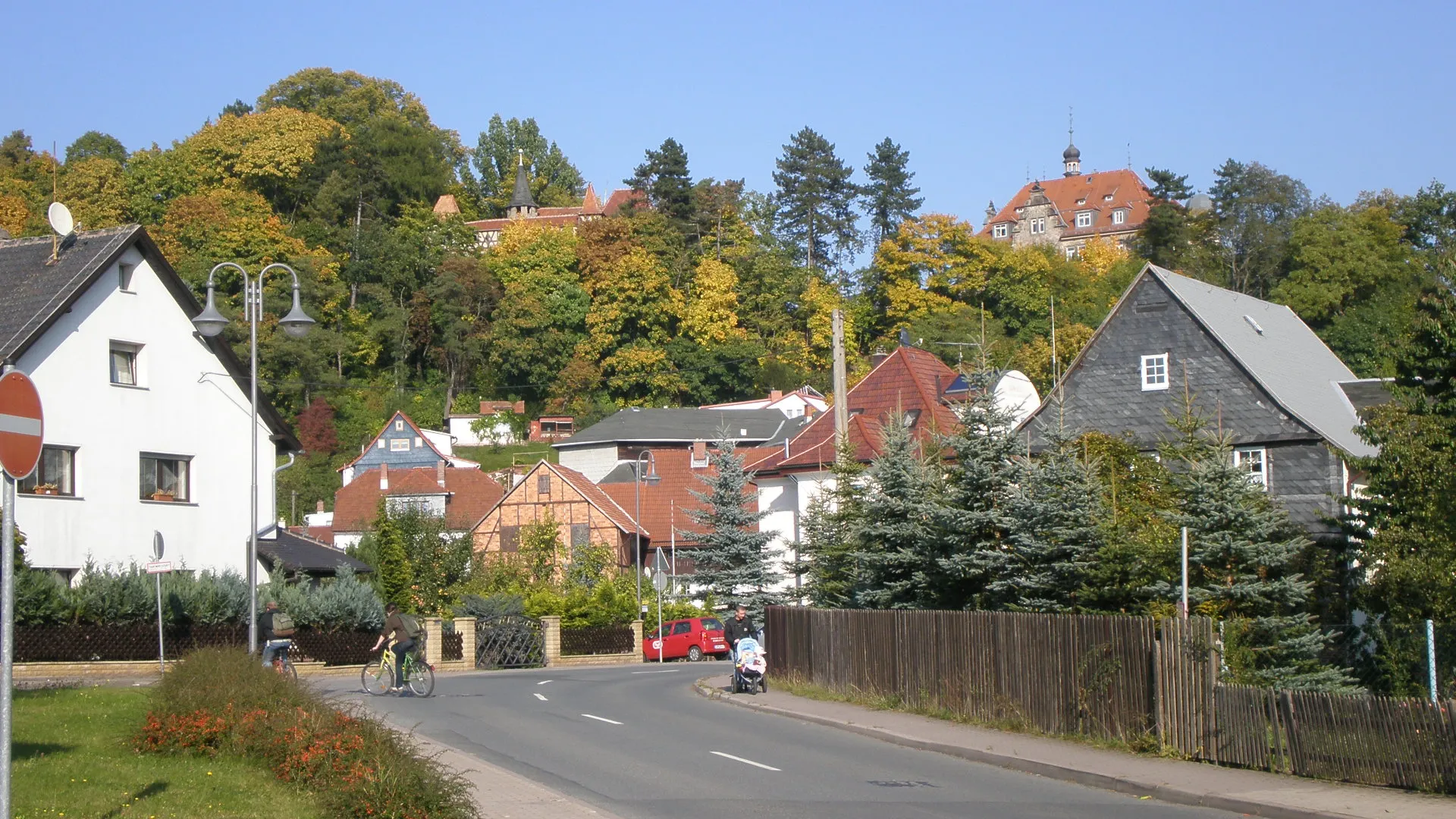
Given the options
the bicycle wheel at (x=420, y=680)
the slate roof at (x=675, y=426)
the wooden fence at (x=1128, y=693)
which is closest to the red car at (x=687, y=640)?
the wooden fence at (x=1128, y=693)

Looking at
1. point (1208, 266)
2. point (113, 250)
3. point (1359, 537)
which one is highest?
point (1208, 266)

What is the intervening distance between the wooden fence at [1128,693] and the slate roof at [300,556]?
20.5m

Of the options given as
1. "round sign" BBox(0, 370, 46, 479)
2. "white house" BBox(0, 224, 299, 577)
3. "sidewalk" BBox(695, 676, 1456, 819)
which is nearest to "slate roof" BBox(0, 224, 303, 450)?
"white house" BBox(0, 224, 299, 577)

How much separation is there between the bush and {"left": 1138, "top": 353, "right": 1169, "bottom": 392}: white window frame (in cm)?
2960

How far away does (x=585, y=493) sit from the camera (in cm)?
6775

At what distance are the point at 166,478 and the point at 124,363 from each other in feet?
10.4

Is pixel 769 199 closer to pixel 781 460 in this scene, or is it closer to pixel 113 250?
pixel 781 460

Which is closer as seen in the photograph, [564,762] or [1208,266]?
[564,762]

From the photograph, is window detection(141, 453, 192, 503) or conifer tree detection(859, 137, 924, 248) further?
conifer tree detection(859, 137, 924, 248)

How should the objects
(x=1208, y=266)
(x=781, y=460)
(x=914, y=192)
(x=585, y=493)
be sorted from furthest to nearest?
(x=914, y=192) → (x=1208, y=266) → (x=585, y=493) → (x=781, y=460)

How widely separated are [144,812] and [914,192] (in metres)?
109

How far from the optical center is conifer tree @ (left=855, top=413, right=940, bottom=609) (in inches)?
973

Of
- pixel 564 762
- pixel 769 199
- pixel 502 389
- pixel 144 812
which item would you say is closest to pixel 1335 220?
pixel 769 199

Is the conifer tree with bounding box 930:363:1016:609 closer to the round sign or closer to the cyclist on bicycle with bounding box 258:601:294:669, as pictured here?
the cyclist on bicycle with bounding box 258:601:294:669
